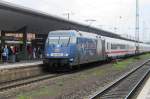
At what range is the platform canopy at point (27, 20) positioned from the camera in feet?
101

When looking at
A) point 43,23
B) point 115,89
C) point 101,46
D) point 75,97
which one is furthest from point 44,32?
point 75,97

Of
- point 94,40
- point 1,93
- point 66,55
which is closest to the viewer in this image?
point 1,93

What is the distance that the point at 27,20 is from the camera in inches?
1448

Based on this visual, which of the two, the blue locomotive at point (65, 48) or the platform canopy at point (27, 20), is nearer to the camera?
the blue locomotive at point (65, 48)

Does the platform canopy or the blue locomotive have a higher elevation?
the platform canopy

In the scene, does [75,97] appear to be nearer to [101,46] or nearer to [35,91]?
[35,91]

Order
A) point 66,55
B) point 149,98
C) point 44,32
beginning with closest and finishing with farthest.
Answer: point 149,98
point 66,55
point 44,32

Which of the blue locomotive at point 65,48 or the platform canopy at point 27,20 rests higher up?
the platform canopy at point 27,20

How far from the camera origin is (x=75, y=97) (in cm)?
1599

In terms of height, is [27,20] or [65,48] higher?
[27,20]

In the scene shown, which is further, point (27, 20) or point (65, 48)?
point (27, 20)

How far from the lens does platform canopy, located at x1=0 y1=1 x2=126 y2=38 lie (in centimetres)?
3093

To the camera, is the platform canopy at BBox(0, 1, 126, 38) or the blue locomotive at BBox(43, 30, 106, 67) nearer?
the blue locomotive at BBox(43, 30, 106, 67)

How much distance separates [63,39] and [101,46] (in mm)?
11426
